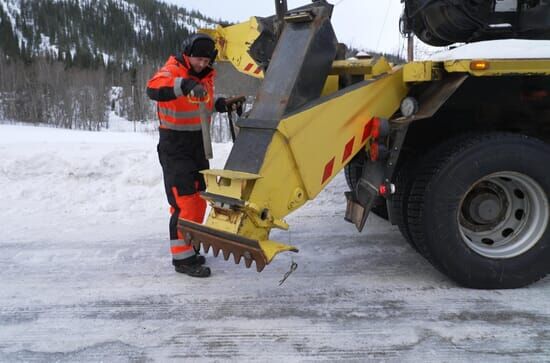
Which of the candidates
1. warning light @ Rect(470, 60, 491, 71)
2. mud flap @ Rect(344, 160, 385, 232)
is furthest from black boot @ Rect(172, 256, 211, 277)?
warning light @ Rect(470, 60, 491, 71)

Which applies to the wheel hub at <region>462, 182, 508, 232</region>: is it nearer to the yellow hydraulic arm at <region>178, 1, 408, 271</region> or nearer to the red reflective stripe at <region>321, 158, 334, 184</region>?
the yellow hydraulic arm at <region>178, 1, 408, 271</region>

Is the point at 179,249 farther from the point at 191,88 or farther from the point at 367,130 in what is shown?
the point at 367,130

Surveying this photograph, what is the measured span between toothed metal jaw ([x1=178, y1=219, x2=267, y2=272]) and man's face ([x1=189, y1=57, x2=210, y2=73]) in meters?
1.30

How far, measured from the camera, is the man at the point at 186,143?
3.42 metres

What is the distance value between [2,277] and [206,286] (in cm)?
164

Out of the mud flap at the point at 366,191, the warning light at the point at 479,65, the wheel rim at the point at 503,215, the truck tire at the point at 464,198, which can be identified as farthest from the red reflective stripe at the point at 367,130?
the wheel rim at the point at 503,215

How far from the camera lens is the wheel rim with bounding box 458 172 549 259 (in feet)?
10.3

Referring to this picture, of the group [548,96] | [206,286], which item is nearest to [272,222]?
[206,286]

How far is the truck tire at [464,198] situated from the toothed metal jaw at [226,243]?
1218 mm

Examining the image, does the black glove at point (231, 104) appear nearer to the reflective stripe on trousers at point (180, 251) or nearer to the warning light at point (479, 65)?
the reflective stripe on trousers at point (180, 251)

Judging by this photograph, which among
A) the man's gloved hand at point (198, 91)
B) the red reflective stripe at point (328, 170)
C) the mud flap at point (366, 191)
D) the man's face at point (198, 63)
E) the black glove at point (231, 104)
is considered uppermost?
the man's face at point (198, 63)

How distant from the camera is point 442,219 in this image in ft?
9.93

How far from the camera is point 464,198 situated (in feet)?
10.4

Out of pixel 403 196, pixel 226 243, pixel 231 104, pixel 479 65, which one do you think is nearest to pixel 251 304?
pixel 226 243
